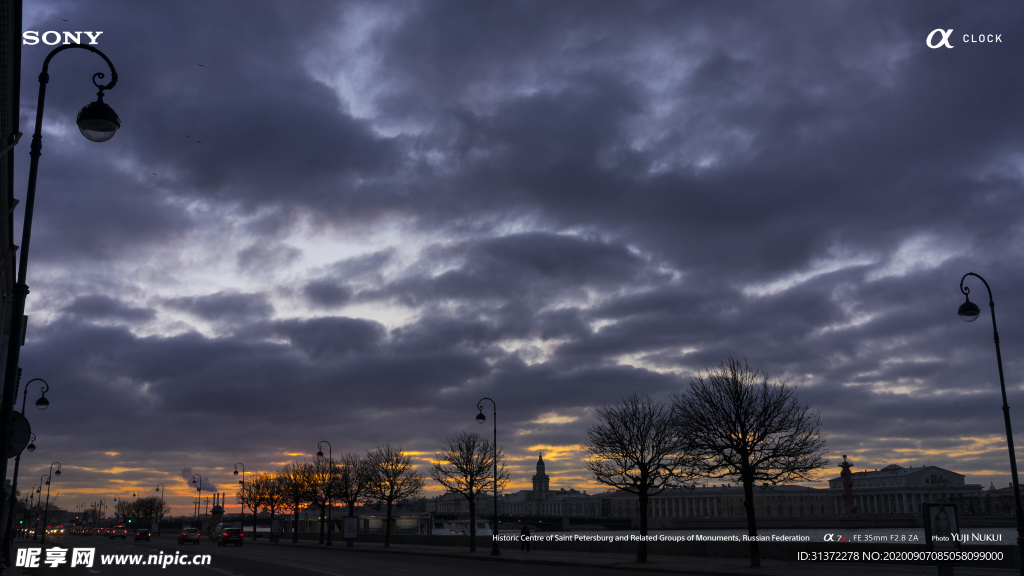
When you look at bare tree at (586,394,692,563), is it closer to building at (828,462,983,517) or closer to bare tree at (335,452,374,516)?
bare tree at (335,452,374,516)

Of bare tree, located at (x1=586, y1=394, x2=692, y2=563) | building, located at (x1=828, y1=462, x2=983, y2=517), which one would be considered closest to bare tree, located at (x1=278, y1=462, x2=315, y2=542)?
bare tree, located at (x1=586, y1=394, x2=692, y2=563)

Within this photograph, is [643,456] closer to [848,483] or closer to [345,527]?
[345,527]

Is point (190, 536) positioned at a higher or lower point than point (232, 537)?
lower

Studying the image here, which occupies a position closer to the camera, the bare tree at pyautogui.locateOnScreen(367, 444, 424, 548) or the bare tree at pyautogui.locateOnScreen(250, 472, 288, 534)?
the bare tree at pyautogui.locateOnScreen(367, 444, 424, 548)

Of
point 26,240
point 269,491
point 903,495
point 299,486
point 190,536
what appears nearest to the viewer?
point 26,240

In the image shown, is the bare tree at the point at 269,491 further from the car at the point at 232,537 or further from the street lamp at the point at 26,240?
the street lamp at the point at 26,240

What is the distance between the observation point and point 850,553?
112ft

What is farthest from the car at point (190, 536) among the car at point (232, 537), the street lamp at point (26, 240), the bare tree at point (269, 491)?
the street lamp at point (26, 240)

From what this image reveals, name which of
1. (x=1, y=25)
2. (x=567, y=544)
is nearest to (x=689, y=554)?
(x=567, y=544)

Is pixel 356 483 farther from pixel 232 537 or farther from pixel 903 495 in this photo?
pixel 903 495

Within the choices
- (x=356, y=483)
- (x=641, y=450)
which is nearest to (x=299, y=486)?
(x=356, y=483)

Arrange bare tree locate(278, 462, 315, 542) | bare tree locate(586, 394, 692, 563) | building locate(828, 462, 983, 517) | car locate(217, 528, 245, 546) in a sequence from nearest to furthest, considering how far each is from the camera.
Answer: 1. bare tree locate(586, 394, 692, 563)
2. car locate(217, 528, 245, 546)
3. bare tree locate(278, 462, 315, 542)
4. building locate(828, 462, 983, 517)

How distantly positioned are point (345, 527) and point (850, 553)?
44429mm

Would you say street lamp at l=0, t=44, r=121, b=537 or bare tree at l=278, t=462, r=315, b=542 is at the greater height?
street lamp at l=0, t=44, r=121, b=537
